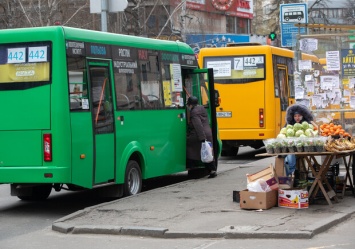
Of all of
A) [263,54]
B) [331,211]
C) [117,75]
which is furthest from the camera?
[263,54]

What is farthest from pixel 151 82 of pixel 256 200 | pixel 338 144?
pixel 338 144

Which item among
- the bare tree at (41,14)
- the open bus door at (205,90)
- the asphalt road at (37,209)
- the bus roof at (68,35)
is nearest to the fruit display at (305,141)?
the bus roof at (68,35)

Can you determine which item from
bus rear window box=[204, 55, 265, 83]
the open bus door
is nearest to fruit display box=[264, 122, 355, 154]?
the open bus door

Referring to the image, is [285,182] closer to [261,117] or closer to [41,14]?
[261,117]

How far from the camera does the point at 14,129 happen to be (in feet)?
41.6

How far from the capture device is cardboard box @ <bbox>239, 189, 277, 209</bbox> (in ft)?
38.6

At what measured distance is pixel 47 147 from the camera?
12.4 metres

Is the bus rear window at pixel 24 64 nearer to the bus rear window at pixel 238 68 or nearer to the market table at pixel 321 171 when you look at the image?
the market table at pixel 321 171

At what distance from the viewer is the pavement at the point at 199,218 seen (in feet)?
33.6

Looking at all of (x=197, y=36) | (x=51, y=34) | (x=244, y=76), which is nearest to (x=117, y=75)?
(x=51, y=34)

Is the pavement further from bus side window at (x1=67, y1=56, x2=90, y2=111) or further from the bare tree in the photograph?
the bare tree

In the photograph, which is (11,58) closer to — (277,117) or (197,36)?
(277,117)

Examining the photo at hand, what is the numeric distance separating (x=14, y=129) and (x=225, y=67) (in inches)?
430

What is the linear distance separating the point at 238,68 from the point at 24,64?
35.4 feet
